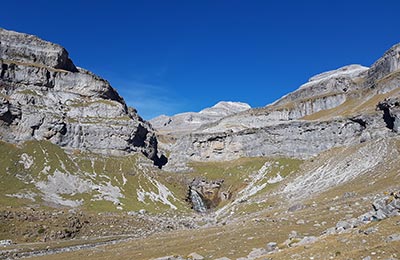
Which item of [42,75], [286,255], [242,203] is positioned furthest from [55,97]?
[286,255]

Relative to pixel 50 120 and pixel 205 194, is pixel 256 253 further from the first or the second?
pixel 50 120

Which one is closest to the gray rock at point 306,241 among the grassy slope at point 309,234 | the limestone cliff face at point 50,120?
the grassy slope at point 309,234

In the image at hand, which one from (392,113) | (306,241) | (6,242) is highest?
(392,113)

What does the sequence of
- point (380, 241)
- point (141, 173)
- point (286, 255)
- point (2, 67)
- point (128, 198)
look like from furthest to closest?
point (2, 67) → point (141, 173) → point (128, 198) → point (286, 255) → point (380, 241)

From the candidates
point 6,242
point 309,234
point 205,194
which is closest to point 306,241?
point 309,234

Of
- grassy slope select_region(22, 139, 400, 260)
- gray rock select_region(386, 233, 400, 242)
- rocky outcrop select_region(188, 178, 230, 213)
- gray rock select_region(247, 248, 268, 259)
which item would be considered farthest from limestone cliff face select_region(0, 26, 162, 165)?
gray rock select_region(386, 233, 400, 242)

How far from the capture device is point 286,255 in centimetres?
3206

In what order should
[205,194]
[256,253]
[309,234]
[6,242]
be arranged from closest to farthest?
[256,253] < [309,234] < [6,242] < [205,194]

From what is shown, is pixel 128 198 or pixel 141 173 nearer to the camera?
pixel 128 198

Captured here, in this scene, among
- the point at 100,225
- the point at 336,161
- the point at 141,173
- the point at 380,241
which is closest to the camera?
the point at 380,241

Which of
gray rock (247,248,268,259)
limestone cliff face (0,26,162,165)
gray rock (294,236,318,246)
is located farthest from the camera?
limestone cliff face (0,26,162,165)

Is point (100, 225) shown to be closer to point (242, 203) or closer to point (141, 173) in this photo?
point (242, 203)

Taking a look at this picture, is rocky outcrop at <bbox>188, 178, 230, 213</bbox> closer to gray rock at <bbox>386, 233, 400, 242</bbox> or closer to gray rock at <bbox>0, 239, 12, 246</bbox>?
gray rock at <bbox>0, 239, 12, 246</bbox>

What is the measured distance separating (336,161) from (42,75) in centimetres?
16273
